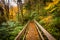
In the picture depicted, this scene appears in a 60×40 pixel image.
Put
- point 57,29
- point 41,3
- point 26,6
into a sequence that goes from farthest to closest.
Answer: point 26,6 < point 41,3 < point 57,29

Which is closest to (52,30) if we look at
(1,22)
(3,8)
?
(1,22)

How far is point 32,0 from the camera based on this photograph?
12.3 metres

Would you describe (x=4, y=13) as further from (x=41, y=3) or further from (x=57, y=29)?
(x=57, y=29)

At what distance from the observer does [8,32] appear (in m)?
6.81

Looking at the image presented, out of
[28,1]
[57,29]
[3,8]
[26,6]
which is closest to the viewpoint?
[57,29]

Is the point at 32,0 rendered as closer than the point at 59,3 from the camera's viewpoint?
No

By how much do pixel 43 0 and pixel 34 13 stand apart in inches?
62.4

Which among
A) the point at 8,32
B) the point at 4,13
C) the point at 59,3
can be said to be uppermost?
the point at 59,3

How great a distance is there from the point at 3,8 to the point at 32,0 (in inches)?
158

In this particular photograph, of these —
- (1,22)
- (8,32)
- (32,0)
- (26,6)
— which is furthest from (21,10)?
(8,32)

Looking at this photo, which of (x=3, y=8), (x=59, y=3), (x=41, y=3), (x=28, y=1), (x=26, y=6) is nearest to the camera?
(x=59, y=3)

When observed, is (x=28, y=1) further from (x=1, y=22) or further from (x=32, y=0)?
(x=1, y=22)

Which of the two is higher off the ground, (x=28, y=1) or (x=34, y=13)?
(x=28, y=1)

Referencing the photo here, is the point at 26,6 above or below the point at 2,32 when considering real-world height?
above
